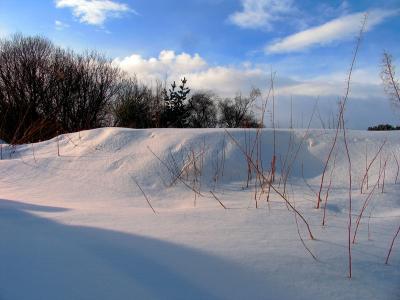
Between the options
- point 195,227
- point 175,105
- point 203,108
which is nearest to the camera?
point 195,227

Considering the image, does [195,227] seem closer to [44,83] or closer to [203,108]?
[44,83]

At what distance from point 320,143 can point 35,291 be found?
3.02 meters

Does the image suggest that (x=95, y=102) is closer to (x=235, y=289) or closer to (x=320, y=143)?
(x=320, y=143)

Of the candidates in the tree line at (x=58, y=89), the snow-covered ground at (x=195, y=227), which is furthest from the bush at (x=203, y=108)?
the snow-covered ground at (x=195, y=227)

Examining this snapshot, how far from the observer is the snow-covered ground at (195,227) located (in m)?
1.30

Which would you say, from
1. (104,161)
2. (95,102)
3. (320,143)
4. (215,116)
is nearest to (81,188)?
(104,161)

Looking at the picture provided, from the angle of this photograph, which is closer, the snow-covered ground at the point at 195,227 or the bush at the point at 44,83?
the snow-covered ground at the point at 195,227

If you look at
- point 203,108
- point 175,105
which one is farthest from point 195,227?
point 203,108

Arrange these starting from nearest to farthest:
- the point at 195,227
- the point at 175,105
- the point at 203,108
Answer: the point at 195,227, the point at 175,105, the point at 203,108

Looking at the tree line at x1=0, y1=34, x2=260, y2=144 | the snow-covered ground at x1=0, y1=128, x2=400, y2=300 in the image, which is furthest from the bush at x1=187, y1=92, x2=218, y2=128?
the snow-covered ground at x1=0, y1=128, x2=400, y2=300

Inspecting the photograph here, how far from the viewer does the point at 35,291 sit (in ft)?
4.06

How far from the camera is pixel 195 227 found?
6.24ft

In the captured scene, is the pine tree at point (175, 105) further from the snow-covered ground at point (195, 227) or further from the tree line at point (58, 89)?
the snow-covered ground at point (195, 227)

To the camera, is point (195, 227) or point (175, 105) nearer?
point (195, 227)
